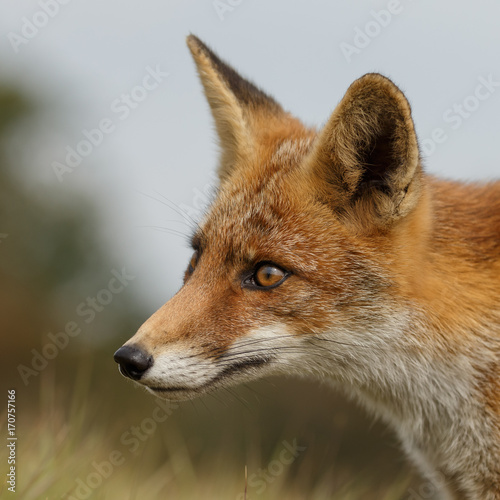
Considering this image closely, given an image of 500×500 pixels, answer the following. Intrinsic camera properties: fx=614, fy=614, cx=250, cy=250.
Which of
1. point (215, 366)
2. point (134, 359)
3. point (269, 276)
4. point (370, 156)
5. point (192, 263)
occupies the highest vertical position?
point (370, 156)

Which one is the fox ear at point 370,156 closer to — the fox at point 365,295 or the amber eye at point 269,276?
the fox at point 365,295

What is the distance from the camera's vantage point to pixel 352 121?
15.6 feet

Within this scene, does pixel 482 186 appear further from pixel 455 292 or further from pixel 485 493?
pixel 485 493

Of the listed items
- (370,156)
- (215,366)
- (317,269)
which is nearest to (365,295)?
(317,269)

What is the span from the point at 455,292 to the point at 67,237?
21.3 meters

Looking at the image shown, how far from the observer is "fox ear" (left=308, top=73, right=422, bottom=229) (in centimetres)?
451

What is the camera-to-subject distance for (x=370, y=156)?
16.1 feet

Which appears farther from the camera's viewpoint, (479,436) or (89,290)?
(89,290)

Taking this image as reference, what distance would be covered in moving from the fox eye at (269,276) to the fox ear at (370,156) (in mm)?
729

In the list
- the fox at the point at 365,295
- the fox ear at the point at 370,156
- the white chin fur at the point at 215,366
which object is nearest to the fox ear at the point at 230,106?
the fox at the point at 365,295

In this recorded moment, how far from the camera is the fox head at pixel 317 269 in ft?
14.7

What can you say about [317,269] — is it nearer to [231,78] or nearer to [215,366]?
[215,366]

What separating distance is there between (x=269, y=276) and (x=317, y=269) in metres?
0.38

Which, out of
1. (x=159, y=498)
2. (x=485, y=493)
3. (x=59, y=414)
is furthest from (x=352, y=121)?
(x=59, y=414)
